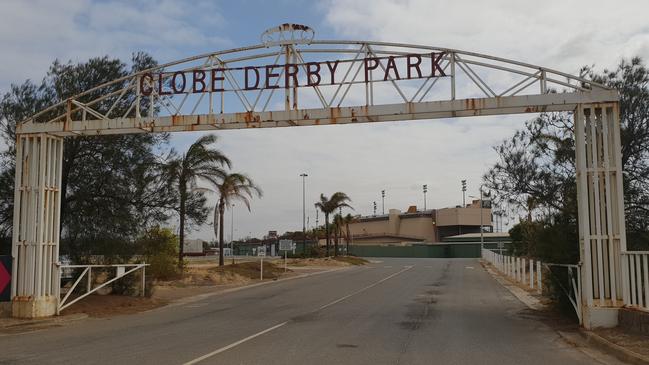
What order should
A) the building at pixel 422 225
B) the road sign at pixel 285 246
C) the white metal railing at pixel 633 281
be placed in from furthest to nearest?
the building at pixel 422 225
the road sign at pixel 285 246
the white metal railing at pixel 633 281

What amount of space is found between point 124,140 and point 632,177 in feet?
52.7

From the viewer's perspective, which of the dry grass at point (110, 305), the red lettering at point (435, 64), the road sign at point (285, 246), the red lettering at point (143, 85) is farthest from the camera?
the road sign at point (285, 246)

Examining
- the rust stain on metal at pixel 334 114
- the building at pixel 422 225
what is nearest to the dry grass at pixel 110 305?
the rust stain on metal at pixel 334 114

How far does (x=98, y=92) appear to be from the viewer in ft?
67.5

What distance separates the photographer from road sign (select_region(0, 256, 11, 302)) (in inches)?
639

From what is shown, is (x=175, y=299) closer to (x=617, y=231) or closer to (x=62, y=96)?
(x=62, y=96)

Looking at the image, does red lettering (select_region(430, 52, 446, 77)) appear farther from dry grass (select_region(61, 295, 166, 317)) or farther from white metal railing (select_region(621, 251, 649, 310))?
dry grass (select_region(61, 295, 166, 317))

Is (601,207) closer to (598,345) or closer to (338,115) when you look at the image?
(598,345)

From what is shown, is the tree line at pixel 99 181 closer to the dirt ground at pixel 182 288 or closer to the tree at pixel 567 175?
the dirt ground at pixel 182 288

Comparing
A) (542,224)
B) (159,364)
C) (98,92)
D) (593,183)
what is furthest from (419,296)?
(159,364)

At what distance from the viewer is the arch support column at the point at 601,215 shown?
Result: 43.3 ft

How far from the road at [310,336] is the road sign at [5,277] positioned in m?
2.36

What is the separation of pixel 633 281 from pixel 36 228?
579 inches

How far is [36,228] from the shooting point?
16328mm
